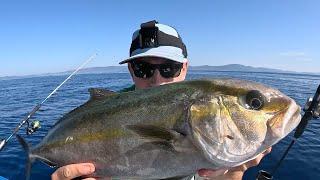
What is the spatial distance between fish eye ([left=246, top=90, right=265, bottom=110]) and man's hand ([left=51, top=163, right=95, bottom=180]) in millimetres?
1577

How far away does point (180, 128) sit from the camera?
291 centimetres

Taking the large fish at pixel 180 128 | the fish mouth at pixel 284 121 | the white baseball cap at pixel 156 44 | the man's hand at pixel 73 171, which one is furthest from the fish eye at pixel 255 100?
the white baseball cap at pixel 156 44

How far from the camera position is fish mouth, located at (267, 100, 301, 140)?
2.71m

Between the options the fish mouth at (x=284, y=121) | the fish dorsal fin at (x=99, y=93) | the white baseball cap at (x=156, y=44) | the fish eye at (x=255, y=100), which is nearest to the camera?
the fish mouth at (x=284, y=121)

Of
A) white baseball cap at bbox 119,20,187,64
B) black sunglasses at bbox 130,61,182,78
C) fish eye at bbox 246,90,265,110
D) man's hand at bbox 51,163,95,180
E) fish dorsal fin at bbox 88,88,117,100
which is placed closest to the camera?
fish eye at bbox 246,90,265,110

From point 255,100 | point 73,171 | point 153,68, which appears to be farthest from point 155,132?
point 153,68

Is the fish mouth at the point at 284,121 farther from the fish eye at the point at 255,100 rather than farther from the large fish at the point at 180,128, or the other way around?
the fish eye at the point at 255,100

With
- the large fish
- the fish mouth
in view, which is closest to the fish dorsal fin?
the large fish

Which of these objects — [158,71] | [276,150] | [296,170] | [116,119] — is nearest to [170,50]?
[158,71]

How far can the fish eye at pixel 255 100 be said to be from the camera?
286 centimetres

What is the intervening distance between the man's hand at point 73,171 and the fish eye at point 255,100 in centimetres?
158

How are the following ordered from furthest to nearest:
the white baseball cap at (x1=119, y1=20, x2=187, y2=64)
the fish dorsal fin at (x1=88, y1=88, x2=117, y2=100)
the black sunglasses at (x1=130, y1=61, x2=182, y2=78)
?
1. the black sunglasses at (x1=130, y1=61, x2=182, y2=78)
2. the white baseball cap at (x1=119, y1=20, x2=187, y2=64)
3. the fish dorsal fin at (x1=88, y1=88, x2=117, y2=100)

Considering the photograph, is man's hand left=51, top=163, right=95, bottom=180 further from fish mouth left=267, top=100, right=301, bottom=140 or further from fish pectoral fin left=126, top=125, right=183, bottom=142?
fish mouth left=267, top=100, right=301, bottom=140

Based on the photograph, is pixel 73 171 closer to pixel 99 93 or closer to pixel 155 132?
pixel 99 93
